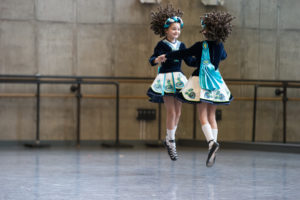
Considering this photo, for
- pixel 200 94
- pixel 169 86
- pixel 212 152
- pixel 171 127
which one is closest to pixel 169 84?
pixel 169 86

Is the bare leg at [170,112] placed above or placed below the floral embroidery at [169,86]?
below

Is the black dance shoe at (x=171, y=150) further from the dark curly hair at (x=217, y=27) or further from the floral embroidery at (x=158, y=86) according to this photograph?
the dark curly hair at (x=217, y=27)

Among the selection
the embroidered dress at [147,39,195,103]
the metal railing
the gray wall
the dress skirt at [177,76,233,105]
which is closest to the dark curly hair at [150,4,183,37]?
the embroidered dress at [147,39,195,103]

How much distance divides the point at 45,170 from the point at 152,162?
128 cm

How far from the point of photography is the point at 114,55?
8.24m

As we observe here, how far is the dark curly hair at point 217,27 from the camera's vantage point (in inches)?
199

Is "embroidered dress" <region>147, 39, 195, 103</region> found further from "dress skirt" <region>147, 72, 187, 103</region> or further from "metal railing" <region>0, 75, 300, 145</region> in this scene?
"metal railing" <region>0, 75, 300, 145</region>

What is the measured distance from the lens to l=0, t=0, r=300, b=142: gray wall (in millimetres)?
7918

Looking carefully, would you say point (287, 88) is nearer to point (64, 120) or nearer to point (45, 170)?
point (64, 120)

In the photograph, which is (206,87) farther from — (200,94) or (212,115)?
(212,115)

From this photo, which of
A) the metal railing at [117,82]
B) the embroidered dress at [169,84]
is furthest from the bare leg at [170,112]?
the metal railing at [117,82]

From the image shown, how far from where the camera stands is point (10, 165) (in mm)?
5266

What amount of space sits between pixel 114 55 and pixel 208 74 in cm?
343

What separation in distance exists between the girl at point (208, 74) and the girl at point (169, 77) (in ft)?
1.03
